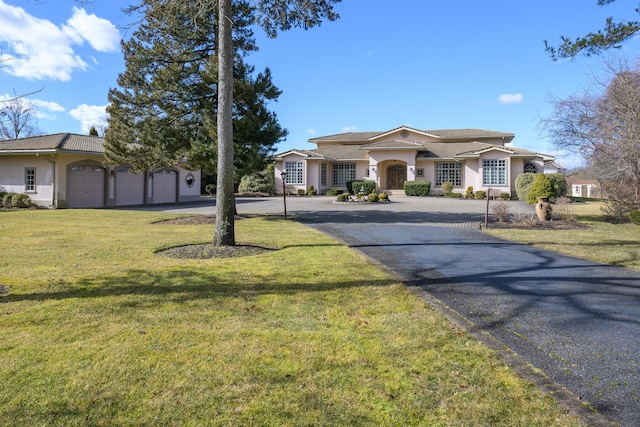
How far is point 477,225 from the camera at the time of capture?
541 inches

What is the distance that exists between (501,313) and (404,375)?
2.02 m

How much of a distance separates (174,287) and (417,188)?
28.8 m

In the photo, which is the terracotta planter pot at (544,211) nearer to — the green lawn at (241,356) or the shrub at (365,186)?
the green lawn at (241,356)

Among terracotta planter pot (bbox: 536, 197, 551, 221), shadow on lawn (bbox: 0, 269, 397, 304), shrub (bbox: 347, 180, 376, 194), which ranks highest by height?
shrub (bbox: 347, 180, 376, 194)

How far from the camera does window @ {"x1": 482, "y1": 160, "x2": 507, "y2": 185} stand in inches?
1211

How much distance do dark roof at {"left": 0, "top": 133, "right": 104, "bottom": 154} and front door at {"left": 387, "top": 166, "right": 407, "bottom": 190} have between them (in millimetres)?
23006

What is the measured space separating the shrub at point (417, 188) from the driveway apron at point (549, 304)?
22.9m

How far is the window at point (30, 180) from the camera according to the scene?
22.1m

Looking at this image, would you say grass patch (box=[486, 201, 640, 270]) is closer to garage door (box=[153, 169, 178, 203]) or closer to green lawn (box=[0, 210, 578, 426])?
green lawn (box=[0, 210, 578, 426])

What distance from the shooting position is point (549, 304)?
4.87m

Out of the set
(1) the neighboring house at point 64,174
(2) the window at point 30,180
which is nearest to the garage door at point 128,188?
(1) the neighboring house at point 64,174

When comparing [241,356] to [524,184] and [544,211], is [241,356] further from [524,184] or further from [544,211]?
[524,184]

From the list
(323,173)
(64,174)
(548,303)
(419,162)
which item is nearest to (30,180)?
(64,174)

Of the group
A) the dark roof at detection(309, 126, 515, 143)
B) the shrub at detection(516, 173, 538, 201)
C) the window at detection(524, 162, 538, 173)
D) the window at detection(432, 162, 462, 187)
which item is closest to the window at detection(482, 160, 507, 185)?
the shrub at detection(516, 173, 538, 201)
